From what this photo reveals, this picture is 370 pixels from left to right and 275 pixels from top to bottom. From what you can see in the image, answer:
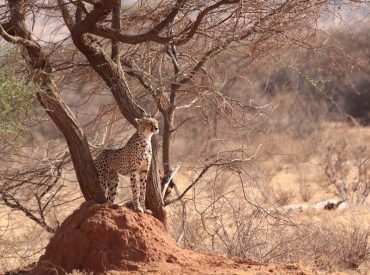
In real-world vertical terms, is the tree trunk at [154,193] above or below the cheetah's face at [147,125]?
below

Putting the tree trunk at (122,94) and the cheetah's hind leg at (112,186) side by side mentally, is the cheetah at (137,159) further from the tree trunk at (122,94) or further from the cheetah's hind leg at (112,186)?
the tree trunk at (122,94)

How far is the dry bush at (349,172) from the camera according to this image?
1844 cm

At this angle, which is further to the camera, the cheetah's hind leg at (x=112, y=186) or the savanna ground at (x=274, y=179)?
the savanna ground at (x=274, y=179)

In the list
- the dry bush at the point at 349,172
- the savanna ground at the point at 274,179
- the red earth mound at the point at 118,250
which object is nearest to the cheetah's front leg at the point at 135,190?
the red earth mound at the point at 118,250

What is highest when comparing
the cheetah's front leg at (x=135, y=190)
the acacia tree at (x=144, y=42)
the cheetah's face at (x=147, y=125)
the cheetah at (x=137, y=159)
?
the acacia tree at (x=144, y=42)

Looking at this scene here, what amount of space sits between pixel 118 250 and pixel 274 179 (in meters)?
15.8

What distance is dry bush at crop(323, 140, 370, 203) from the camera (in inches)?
726

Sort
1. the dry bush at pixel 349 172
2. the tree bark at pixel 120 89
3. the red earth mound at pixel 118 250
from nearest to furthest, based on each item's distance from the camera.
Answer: the red earth mound at pixel 118 250, the tree bark at pixel 120 89, the dry bush at pixel 349 172

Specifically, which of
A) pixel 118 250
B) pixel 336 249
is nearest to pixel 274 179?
pixel 336 249

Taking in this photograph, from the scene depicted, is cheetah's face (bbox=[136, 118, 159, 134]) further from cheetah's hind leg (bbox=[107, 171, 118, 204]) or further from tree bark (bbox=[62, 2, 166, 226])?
cheetah's hind leg (bbox=[107, 171, 118, 204])

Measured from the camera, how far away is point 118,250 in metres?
8.10

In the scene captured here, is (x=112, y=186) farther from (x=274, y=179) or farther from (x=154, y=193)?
(x=274, y=179)

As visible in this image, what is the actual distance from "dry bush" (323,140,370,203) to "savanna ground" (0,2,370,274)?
37 millimetres

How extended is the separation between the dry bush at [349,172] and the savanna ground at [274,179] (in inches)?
1.5
